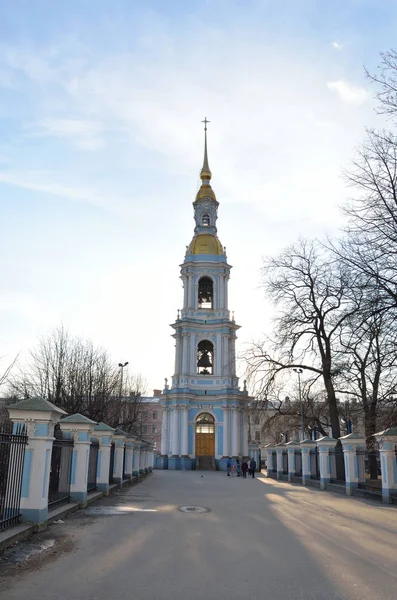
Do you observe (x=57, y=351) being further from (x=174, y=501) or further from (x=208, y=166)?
(x=208, y=166)

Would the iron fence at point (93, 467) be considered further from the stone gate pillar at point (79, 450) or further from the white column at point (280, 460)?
the white column at point (280, 460)

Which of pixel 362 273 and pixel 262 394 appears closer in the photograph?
pixel 362 273

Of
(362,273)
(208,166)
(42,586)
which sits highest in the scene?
(208,166)

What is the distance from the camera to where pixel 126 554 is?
7.70 metres

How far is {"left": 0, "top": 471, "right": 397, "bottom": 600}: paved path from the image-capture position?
5895 mm

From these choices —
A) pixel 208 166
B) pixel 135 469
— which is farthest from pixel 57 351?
pixel 208 166

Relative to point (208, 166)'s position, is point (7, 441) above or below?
below

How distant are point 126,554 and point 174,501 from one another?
28.5 feet

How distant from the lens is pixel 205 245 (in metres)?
52.6

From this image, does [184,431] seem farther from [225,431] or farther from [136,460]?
[136,460]

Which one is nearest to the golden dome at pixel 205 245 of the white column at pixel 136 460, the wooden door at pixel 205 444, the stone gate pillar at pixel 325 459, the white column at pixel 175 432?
the white column at pixel 175 432

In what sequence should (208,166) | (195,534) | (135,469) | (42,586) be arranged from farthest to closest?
1. (208,166)
2. (135,469)
3. (195,534)
4. (42,586)

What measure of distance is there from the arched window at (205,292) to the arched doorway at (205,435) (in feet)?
36.6

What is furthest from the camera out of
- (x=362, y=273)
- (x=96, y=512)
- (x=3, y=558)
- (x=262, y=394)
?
(x=262, y=394)
